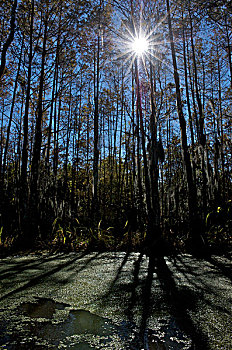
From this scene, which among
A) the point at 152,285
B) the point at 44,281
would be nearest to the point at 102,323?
the point at 152,285

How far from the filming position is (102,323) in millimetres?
1070

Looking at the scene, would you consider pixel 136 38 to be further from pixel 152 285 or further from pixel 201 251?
pixel 152 285

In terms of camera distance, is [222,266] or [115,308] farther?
[222,266]

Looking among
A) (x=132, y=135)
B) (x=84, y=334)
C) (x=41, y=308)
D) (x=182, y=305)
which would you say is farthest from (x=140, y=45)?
(x=84, y=334)

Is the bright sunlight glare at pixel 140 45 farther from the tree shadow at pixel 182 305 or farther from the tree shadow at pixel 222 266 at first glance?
the tree shadow at pixel 182 305

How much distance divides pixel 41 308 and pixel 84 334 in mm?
377

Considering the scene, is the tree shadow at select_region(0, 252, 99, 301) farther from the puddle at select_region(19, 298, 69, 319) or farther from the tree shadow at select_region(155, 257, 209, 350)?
the tree shadow at select_region(155, 257, 209, 350)

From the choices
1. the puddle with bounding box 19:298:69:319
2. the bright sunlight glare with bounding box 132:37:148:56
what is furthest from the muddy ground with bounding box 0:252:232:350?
the bright sunlight glare with bounding box 132:37:148:56

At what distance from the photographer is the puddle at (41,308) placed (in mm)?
1150

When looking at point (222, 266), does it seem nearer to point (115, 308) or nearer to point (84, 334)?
point (115, 308)

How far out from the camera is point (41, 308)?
1237 mm

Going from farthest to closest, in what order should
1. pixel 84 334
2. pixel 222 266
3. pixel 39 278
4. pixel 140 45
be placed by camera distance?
pixel 140 45 < pixel 222 266 < pixel 39 278 < pixel 84 334

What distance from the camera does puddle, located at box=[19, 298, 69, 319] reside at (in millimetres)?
1150

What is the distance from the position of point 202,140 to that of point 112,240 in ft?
9.37
